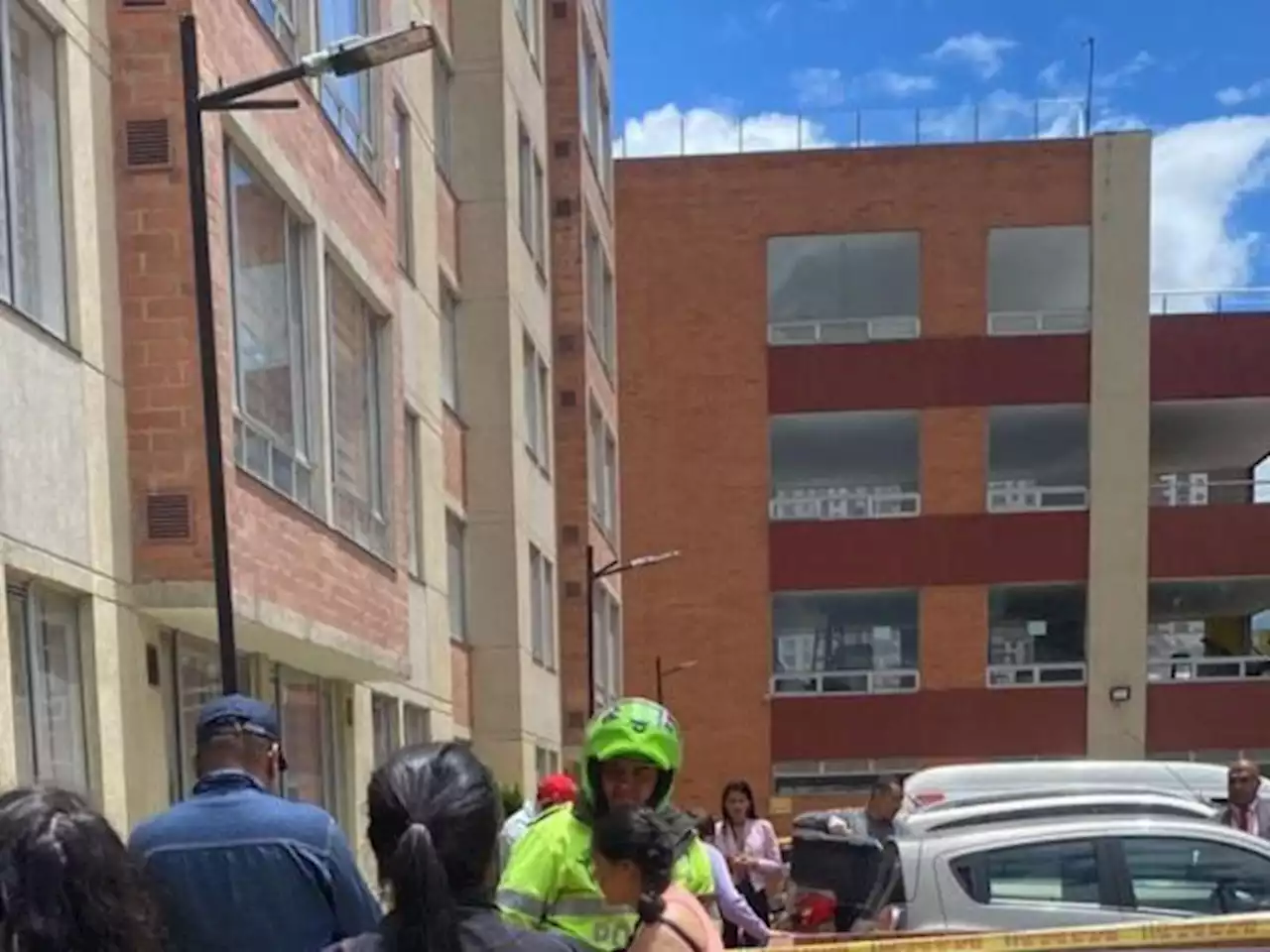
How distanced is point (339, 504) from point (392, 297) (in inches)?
86.9

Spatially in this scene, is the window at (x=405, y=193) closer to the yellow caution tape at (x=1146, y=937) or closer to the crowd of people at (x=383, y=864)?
the crowd of people at (x=383, y=864)

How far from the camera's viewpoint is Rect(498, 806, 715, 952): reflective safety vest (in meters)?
Answer: 2.71

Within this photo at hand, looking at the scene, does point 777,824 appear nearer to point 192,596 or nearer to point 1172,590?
point 1172,590

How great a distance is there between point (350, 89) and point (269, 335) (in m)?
2.83

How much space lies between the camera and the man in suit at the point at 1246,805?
8109mm

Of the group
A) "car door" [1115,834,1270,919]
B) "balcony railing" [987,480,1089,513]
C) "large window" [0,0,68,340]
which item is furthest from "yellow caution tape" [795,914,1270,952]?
"balcony railing" [987,480,1089,513]

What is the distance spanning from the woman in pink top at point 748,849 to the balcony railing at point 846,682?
59.1 feet

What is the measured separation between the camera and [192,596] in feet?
22.1

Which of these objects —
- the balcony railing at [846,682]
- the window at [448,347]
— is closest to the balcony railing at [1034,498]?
the balcony railing at [846,682]

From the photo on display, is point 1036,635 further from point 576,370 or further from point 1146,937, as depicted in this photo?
point 1146,937

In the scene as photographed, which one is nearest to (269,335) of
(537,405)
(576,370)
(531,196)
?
(537,405)

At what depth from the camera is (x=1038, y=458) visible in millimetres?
26609

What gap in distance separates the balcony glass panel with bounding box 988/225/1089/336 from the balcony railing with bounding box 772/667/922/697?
707 cm

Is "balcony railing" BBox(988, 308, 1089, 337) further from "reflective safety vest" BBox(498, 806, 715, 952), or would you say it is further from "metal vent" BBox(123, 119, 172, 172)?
"reflective safety vest" BBox(498, 806, 715, 952)
